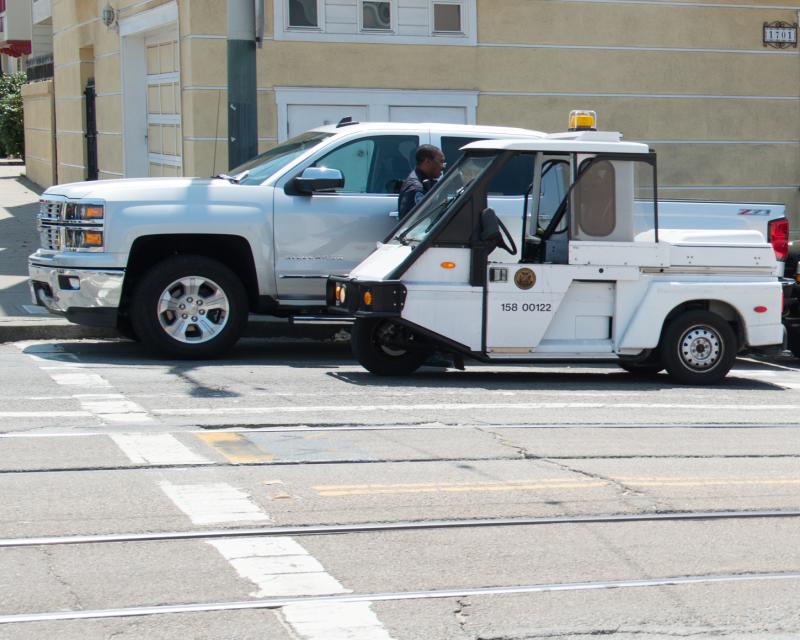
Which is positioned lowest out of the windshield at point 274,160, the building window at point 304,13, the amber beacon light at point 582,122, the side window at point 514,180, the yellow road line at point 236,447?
the yellow road line at point 236,447

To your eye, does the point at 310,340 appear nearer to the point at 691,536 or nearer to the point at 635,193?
the point at 635,193

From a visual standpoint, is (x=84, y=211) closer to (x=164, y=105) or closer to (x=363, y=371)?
(x=363, y=371)

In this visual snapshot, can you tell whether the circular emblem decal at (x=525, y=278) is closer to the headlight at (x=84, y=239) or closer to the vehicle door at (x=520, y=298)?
the vehicle door at (x=520, y=298)

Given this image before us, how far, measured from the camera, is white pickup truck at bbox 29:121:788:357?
451 inches

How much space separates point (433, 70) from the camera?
57.1ft

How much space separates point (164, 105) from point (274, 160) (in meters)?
7.25

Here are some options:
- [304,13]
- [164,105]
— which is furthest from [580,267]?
[164,105]

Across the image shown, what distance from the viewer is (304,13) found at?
16.9m

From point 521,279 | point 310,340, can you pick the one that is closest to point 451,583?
point 521,279

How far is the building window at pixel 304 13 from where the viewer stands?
1683 cm

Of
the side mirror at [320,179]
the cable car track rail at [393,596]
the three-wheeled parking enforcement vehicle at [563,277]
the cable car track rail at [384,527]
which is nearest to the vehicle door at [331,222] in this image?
the side mirror at [320,179]

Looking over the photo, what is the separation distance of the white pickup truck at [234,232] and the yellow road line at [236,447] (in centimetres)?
312

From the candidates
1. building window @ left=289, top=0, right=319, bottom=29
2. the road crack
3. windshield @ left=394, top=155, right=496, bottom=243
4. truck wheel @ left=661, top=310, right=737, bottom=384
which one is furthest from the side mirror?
the road crack

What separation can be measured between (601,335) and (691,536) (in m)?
4.53
